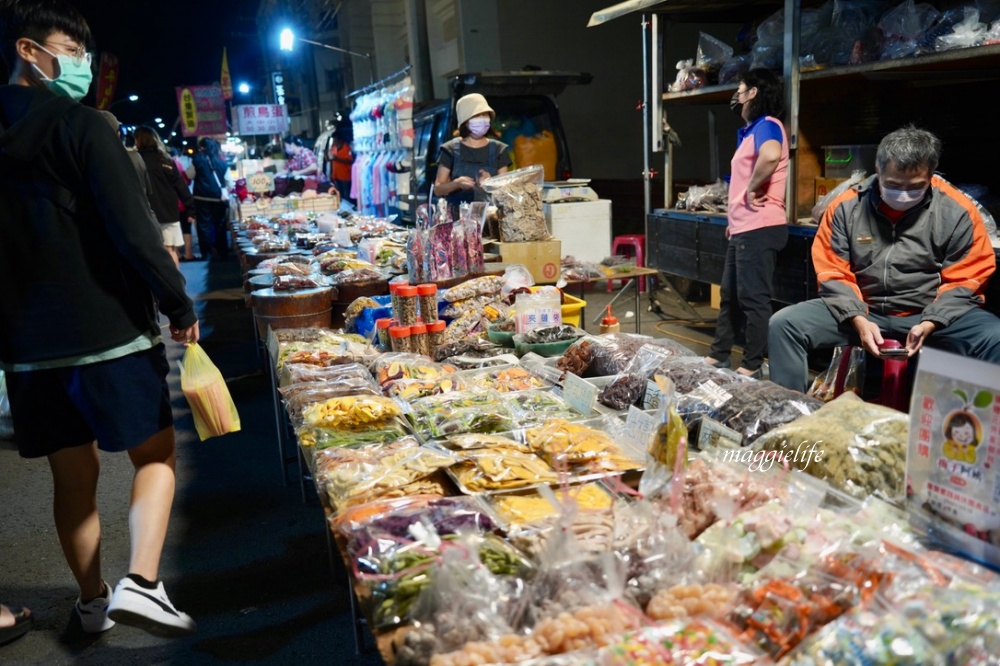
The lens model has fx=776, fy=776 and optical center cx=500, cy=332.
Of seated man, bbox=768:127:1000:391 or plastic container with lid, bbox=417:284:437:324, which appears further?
Answer: plastic container with lid, bbox=417:284:437:324

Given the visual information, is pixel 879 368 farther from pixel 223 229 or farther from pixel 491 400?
pixel 223 229

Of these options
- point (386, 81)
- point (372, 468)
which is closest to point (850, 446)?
point (372, 468)

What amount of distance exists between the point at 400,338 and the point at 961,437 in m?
2.46

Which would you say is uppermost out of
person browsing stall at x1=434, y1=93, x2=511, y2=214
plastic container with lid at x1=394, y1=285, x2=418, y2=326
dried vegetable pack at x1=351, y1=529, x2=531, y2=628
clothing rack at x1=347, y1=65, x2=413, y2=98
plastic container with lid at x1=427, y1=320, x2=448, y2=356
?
clothing rack at x1=347, y1=65, x2=413, y2=98

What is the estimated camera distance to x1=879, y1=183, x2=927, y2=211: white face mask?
3.44 metres

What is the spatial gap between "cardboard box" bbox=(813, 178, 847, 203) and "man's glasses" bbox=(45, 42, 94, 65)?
4588mm

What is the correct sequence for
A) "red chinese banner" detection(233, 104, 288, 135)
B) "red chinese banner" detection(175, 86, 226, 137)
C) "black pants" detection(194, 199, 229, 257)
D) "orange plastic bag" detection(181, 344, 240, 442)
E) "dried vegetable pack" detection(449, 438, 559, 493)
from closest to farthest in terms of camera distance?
"dried vegetable pack" detection(449, 438, 559, 493), "orange plastic bag" detection(181, 344, 240, 442), "black pants" detection(194, 199, 229, 257), "red chinese banner" detection(233, 104, 288, 135), "red chinese banner" detection(175, 86, 226, 137)

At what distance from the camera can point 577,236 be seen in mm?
7266

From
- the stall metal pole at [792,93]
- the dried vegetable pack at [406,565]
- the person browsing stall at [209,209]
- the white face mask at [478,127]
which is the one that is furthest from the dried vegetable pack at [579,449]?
the person browsing stall at [209,209]

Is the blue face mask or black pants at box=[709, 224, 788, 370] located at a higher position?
the blue face mask

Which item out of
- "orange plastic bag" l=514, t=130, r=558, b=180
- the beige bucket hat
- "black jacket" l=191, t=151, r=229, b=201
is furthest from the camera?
"black jacket" l=191, t=151, r=229, b=201

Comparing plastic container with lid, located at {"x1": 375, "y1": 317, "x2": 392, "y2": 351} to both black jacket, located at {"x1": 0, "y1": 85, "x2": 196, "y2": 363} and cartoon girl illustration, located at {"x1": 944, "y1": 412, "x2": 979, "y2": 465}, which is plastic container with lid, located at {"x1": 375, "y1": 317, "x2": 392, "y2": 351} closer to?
black jacket, located at {"x1": 0, "y1": 85, "x2": 196, "y2": 363}

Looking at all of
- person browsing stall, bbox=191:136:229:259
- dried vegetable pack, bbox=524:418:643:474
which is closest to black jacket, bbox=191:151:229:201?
person browsing stall, bbox=191:136:229:259

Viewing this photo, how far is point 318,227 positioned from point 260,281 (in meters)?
3.70
